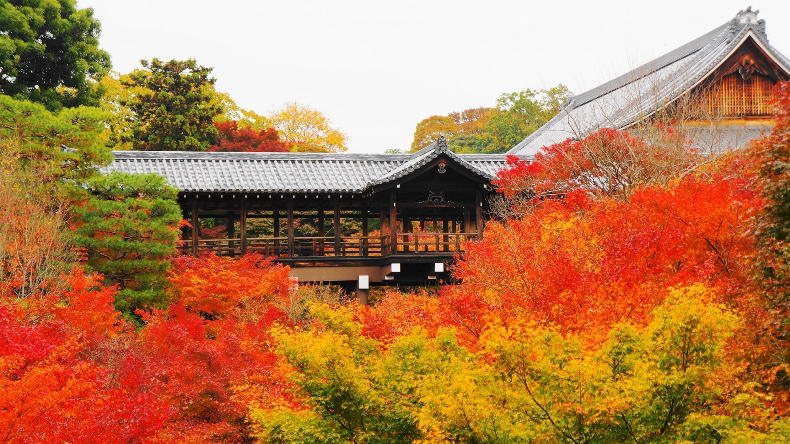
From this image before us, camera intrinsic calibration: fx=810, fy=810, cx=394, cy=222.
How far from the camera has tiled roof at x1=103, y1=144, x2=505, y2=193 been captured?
25859 mm

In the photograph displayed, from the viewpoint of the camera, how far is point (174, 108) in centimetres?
3738

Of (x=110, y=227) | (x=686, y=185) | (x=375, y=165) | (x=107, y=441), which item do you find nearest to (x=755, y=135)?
(x=375, y=165)


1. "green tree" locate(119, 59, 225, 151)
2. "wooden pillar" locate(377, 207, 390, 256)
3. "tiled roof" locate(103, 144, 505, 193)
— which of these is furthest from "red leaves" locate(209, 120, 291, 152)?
"wooden pillar" locate(377, 207, 390, 256)

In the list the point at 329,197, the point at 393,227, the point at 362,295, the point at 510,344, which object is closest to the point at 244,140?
the point at 329,197

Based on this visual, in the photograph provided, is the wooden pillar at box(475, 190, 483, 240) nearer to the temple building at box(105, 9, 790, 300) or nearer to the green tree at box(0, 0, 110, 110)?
the temple building at box(105, 9, 790, 300)

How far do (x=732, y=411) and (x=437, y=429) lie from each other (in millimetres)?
3056

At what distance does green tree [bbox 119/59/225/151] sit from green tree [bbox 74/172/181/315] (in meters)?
16.3

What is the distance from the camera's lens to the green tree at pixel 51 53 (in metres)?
33.8

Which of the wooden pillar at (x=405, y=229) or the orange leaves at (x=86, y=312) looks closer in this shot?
the orange leaves at (x=86, y=312)

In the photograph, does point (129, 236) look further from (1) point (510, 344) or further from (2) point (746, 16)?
(2) point (746, 16)

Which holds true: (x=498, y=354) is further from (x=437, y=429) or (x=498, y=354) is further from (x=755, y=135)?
(x=755, y=135)

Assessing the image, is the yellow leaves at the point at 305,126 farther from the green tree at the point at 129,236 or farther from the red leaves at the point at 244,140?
the green tree at the point at 129,236

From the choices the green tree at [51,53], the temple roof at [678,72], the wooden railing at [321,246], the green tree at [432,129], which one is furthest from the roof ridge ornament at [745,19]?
the green tree at [432,129]

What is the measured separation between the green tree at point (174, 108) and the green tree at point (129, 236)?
644 inches
